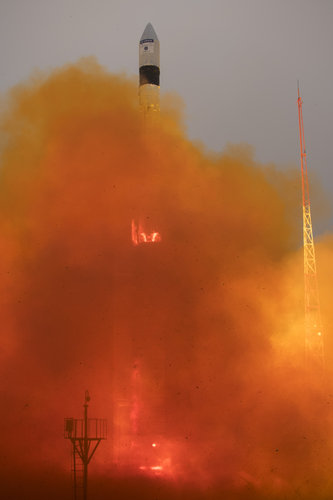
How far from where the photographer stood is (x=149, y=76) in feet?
147

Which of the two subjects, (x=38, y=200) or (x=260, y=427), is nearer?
(x=260, y=427)

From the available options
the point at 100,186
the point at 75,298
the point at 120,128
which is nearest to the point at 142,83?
the point at 120,128

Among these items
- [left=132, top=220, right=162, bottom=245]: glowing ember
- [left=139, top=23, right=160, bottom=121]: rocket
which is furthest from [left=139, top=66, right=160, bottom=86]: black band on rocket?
[left=132, top=220, right=162, bottom=245]: glowing ember

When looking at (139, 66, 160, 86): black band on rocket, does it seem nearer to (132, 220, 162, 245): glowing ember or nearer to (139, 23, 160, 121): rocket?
(139, 23, 160, 121): rocket

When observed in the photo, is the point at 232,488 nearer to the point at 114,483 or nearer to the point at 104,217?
the point at 114,483

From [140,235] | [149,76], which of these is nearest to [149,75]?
[149,76]

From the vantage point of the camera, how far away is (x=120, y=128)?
43875 mm

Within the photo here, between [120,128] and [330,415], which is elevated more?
[120,128]

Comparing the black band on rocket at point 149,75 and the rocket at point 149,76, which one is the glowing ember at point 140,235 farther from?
the black band on rocket at point 149,75

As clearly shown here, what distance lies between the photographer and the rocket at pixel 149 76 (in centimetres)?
4441

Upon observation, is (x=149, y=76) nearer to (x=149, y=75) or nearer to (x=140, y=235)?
(x=149, y=75)

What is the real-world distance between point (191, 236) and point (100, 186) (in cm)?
591

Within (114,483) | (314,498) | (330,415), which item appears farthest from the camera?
(330,415)

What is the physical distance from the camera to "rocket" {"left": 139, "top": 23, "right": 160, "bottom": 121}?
4441cm
